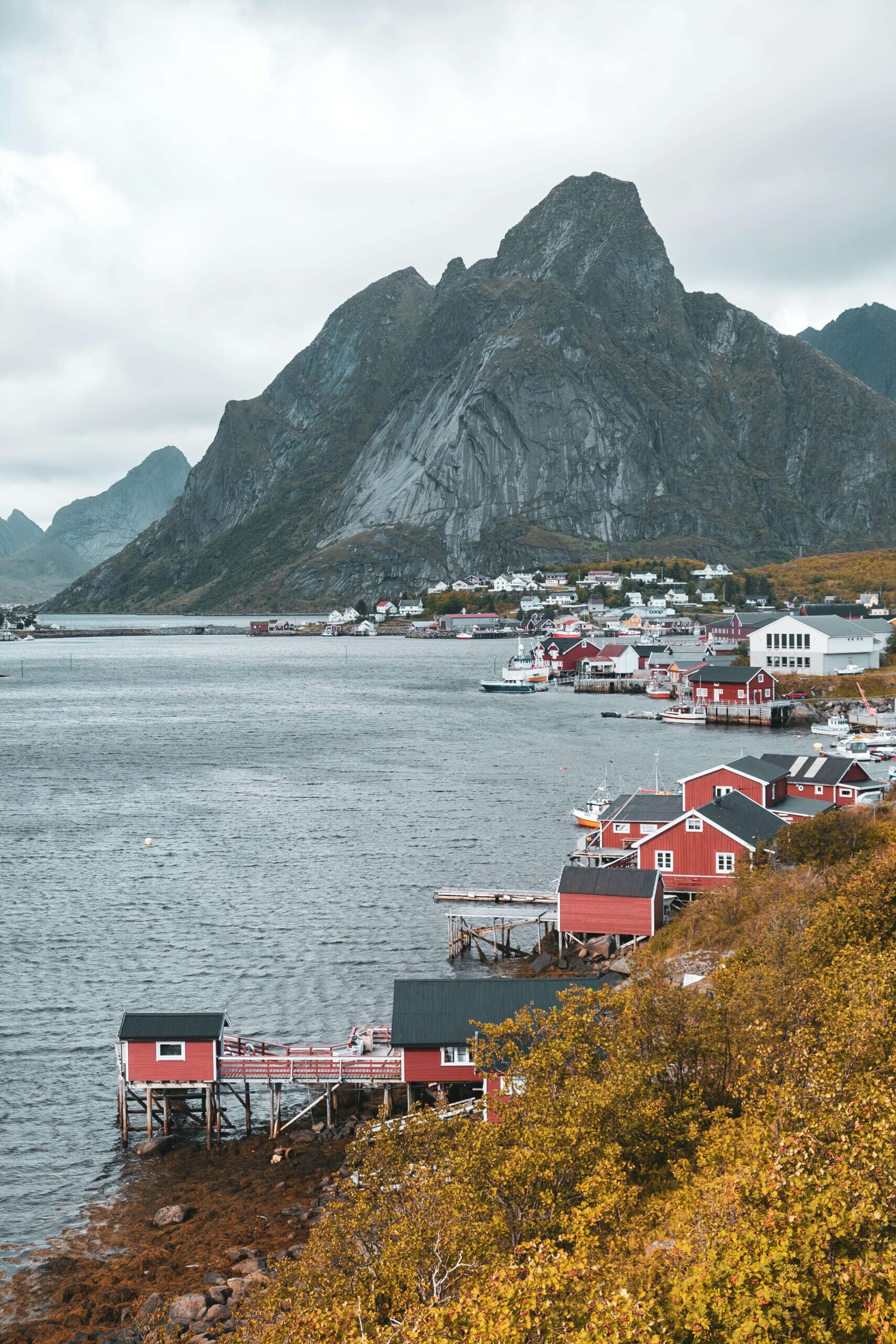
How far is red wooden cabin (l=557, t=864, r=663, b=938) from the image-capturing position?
132ft

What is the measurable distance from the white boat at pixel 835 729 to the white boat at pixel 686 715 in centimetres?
1764

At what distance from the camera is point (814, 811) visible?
48594 millimetres

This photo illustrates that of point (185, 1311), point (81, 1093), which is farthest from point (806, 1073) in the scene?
point (81, 1093)

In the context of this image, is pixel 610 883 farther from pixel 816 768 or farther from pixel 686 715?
pixel 686 715

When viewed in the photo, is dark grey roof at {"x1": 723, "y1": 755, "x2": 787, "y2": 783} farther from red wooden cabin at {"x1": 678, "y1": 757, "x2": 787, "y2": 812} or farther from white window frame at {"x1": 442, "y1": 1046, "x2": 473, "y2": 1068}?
white window frame at {"x1": 442, "y1": 1046, "x2": 473, "y2": 1068}

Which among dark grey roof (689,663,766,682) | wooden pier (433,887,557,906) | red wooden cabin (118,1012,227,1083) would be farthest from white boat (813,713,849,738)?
red wooden cabin (118,1012,227,1083)

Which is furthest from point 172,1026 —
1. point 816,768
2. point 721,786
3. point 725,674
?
point 725,674

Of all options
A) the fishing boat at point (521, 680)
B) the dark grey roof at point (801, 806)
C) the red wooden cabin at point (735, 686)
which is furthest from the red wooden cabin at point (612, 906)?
the fishing boat at point (521, 680)

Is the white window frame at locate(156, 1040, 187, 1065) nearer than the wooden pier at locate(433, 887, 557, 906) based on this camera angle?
Yes

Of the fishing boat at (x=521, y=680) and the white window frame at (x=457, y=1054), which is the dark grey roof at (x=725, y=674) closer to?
the fishing boat at (x=521, y=680)

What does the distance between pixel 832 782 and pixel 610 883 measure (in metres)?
19.4

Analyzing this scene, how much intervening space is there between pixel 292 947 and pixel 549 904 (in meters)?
10.3

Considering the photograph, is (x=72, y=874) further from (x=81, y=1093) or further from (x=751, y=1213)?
(x=751, y=1213)

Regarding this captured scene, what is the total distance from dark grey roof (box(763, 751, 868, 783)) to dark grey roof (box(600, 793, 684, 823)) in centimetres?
687
